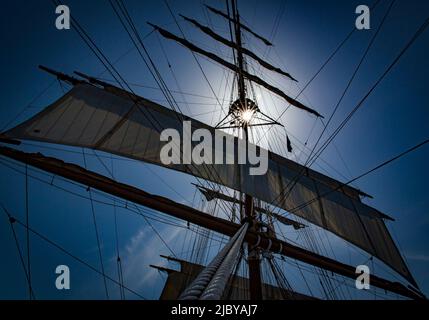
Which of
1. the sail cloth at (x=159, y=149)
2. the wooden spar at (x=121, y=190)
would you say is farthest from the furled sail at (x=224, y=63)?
the wooden spar at (x=121, y=190)

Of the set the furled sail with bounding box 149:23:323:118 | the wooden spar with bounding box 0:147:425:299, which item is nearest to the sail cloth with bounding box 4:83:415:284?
the wooden spar with bounding box 0:147:425:299

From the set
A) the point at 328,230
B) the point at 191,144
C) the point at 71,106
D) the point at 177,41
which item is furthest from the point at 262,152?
the point at 71,106

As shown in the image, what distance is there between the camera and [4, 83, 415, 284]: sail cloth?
7.41m

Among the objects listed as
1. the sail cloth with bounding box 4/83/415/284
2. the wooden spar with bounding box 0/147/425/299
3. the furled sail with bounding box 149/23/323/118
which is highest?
the furled sail with bounding box 149/23/323/118

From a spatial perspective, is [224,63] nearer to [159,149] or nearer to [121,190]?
[159,149]

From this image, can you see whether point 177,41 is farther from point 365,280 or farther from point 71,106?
point 365,280

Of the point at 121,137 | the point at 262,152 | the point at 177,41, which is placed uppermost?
the point at 177,41

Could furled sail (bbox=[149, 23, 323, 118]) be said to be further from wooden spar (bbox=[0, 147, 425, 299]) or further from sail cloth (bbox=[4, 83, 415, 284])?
wooden spar (bbox=[0, 147, 425, 299])

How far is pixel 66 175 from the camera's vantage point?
513cm

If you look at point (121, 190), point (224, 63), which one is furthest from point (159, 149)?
point (224, 63)

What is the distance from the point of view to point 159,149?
8.35m
